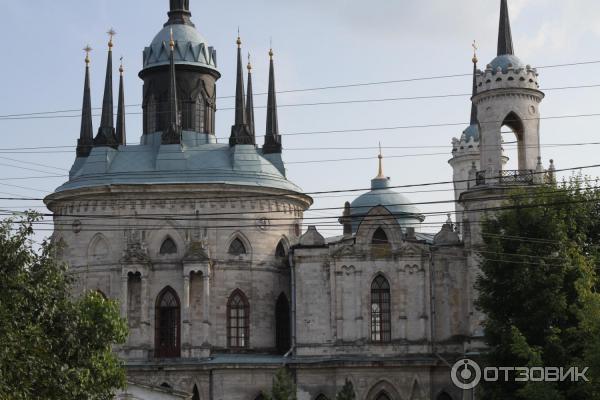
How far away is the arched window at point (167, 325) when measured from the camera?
6250 centimetres

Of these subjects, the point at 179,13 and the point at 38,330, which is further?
the point at 179,13

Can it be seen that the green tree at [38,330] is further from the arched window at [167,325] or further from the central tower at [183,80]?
the central tower at [183,80]

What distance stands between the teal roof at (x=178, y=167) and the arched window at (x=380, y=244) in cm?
613

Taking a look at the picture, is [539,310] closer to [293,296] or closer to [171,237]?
[293,296]

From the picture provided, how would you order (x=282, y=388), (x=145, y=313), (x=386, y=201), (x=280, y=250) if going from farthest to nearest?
(x=386, y=201) < (x=280, y=250) < (x=145, y=313) < (x=282, y=388)

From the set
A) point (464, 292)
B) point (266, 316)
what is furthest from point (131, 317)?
point (464, 292)

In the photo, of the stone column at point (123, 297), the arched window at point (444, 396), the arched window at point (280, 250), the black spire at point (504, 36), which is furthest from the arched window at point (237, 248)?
the black spire at point (504, 36)

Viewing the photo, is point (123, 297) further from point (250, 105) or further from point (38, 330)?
point (38, 330)

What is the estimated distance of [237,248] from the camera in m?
63.8

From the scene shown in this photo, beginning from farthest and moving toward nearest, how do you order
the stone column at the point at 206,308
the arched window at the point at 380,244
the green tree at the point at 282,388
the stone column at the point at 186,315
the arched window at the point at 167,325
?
the arched window at the point at 167,325, the stone column at the point at 206,308, the stone column at the point at 186,315, the arched window at the point at 380,244, the green tree at the point at 282,388

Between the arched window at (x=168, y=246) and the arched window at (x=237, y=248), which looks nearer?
the arched window at (x=168, y=246)

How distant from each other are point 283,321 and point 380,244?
6983mm

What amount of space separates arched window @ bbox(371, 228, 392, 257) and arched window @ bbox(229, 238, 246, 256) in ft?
22.4

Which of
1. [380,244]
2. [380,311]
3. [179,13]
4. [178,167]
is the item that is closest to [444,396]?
[380,311]
